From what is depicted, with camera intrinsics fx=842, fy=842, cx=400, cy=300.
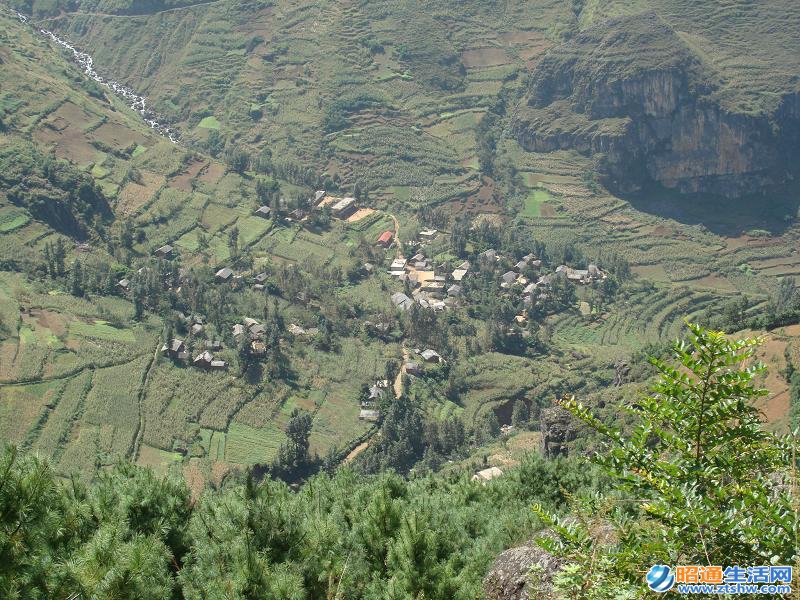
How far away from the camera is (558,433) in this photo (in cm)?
4941

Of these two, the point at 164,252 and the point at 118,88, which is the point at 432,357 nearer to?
the point at 164,252

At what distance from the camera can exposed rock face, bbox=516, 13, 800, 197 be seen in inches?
4395

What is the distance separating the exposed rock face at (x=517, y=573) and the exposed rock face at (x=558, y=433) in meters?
34.8

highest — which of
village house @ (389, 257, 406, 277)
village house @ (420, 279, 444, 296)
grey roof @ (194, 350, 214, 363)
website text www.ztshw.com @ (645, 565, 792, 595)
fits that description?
website text www.ztshw.com @ (645, 565, 792, 595)

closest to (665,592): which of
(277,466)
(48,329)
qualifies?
(277,466)

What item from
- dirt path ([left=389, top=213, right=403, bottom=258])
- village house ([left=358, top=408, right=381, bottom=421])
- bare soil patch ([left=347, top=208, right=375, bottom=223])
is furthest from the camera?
bare soil patch ([left=347, top=208, right=375, bottom=223])

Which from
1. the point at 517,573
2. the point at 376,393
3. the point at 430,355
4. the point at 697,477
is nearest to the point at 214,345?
the point at 376,393

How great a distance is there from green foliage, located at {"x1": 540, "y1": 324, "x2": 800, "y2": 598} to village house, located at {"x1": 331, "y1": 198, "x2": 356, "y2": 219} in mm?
86199

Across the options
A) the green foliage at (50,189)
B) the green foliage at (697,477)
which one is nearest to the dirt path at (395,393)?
the green foliage at (50,189)

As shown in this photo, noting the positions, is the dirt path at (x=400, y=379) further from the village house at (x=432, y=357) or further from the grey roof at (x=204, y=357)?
the grey roof at (x=204, y=357)

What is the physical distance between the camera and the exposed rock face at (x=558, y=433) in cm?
4903

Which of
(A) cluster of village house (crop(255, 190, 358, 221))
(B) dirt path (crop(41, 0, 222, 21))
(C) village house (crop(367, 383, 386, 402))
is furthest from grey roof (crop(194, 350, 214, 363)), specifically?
(B) dirt path (crop(41, 0, 222, 21))

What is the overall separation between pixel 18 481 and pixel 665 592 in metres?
7.45

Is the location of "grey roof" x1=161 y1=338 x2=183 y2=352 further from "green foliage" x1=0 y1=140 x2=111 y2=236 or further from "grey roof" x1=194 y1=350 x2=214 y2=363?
"green foliage" x1=0 y1=140 x2=111 y2=236
